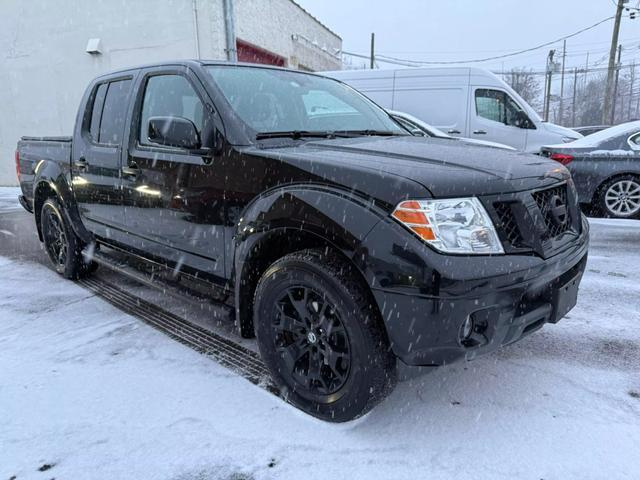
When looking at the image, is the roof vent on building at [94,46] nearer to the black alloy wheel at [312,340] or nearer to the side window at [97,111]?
the side window at [97,111]

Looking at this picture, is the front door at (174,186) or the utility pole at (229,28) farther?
the utility pole at (229,28)

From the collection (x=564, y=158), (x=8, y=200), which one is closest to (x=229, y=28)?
(x=8, y=200)

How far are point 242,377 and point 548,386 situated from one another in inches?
66.6

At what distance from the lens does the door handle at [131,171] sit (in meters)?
3.28

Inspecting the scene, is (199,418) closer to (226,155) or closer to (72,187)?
(226,155)

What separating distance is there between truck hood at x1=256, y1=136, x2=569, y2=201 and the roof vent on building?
12.4 meters

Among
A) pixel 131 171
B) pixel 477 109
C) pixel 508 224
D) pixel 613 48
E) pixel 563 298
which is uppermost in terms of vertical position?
pixel 613 48

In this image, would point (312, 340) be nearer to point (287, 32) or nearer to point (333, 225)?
point (333, 225)

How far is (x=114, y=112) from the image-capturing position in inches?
147

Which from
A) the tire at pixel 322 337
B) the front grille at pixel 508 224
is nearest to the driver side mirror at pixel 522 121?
the front grille at pixel 508 224

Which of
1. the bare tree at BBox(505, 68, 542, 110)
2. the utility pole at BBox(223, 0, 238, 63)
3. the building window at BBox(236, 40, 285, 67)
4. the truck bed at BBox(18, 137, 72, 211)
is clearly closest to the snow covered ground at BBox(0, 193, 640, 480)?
the truck bed at BBox(18, 137, 72, 211)

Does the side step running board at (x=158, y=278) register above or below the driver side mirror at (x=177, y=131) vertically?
below

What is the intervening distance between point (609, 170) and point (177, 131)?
264 inches

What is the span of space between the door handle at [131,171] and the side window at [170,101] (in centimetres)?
18
